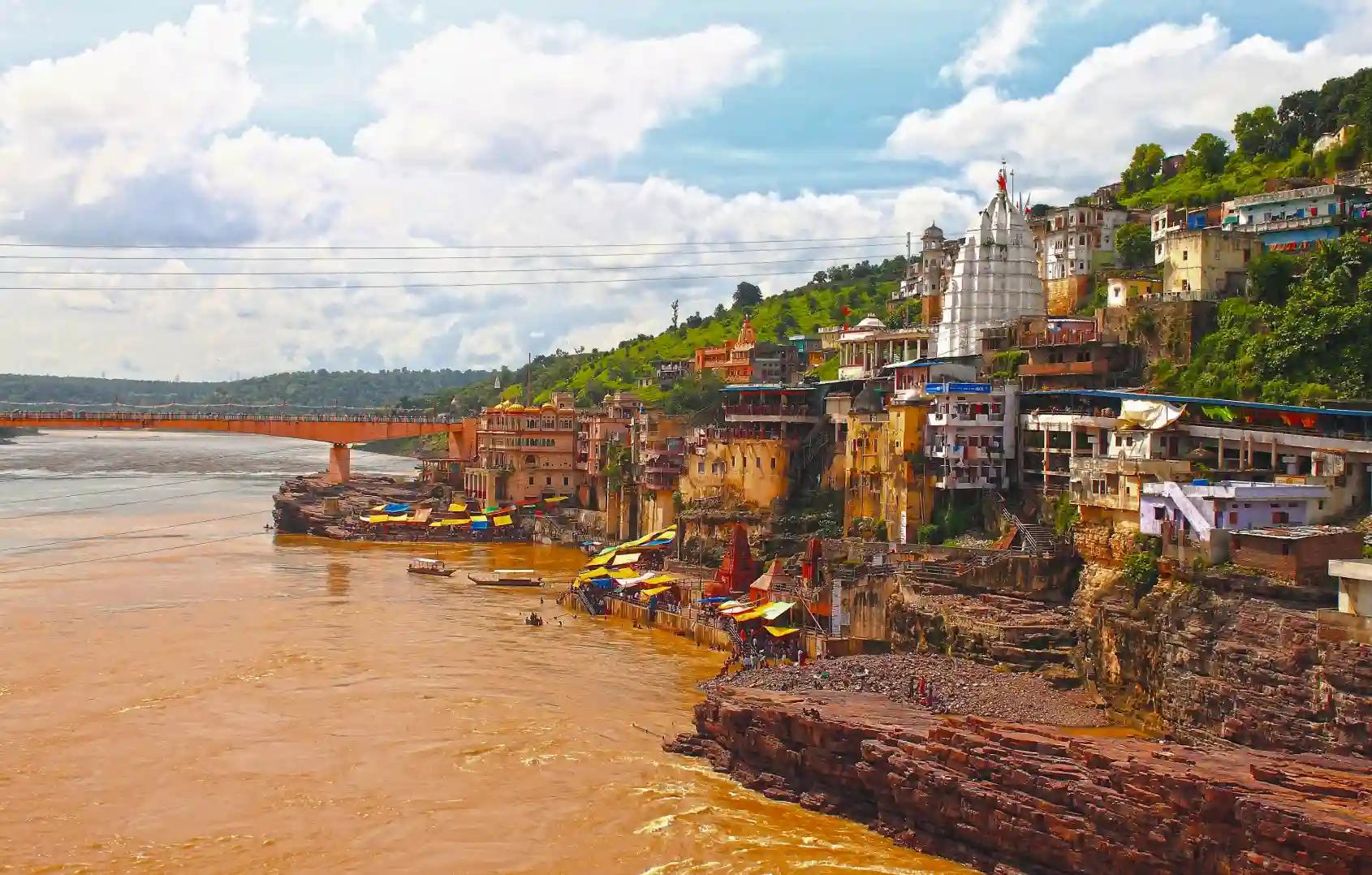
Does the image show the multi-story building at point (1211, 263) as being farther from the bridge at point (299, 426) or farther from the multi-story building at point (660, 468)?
the bridge at point (299, 426)

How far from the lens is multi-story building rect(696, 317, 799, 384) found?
77.4m

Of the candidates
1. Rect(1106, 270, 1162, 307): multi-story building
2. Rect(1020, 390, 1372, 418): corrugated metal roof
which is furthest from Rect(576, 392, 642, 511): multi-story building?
Rect(1020, 390, 1372, 418): corrugated metal roof

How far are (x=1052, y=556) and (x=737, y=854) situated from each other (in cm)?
1497

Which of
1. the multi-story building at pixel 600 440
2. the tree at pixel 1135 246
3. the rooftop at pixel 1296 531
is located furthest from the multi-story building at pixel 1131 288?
the multi-story building at pixel 600 440

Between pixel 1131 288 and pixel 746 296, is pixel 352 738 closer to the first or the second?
pixel 1131 288

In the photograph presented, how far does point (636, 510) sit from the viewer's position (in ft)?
189

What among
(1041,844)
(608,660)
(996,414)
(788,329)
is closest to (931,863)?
(1041,844)

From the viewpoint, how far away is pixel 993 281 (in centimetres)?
5038

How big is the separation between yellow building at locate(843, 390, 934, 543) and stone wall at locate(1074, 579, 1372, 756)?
1023 centimetres

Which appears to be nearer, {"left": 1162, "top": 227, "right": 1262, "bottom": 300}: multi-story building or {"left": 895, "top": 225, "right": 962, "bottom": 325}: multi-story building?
{"left": 1162, "top": 227, "right": 1262, "bottom": 300}: multi-story building

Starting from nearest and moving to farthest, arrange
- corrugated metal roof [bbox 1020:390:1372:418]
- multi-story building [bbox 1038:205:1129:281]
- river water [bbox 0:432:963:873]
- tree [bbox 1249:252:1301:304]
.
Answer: river water [bbox 0:432:963:873], corrugated metal roof [bbox 1020:390:1372:418], tree [bbox 1249:252:1301:304], multi-story building [bbox 1038:205:1129:281]

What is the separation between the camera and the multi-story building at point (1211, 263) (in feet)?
143

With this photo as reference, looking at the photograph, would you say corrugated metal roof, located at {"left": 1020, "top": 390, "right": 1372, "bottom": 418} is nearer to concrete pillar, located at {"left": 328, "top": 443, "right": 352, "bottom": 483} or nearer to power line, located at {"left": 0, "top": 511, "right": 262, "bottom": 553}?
power line, located at {"left": 0, "top": 511, "right": 262, "bottom": 553}

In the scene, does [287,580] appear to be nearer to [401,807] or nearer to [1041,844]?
[401,807]
